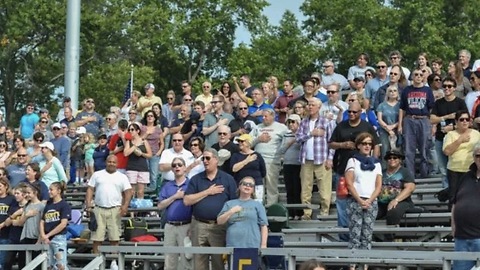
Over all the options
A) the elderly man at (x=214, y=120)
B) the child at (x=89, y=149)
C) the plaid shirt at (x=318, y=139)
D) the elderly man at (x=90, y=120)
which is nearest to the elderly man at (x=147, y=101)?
the elderly man at (x=90, y=120)

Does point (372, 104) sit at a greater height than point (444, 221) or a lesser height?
greater

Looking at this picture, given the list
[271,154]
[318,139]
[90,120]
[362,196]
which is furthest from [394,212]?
[90,120]

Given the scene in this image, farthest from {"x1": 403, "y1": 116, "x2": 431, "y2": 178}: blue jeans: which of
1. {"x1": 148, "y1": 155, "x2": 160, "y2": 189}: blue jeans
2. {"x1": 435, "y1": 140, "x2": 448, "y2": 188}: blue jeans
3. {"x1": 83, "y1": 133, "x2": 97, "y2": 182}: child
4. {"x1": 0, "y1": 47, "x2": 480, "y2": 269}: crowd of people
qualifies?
{"x1": 83, "y1": 133, "x2": 97, "y2": 182}: child

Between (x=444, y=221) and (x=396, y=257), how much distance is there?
11.7ft

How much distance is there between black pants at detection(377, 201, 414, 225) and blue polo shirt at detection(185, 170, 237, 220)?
5.62ft

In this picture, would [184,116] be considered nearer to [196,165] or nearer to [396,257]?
[196,165]

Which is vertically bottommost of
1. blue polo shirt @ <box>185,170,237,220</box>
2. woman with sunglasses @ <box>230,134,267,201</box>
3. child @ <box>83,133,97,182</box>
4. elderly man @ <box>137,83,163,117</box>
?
blue polo shirt @ <box>185,170,237,220</box>

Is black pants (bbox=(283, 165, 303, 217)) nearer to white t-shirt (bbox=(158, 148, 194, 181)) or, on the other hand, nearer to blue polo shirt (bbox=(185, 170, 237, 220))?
white t-shirt (bbox=(158, 148, 194, 181))

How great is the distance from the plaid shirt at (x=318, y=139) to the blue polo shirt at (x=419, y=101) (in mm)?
1028

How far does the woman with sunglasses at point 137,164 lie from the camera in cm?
1828

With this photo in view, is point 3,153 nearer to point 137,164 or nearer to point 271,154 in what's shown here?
point 137,164

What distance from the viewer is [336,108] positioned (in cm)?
1709

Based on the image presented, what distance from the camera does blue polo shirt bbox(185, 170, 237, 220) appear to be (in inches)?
542

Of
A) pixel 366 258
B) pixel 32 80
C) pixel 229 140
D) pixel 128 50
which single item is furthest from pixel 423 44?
pixel 366 258
